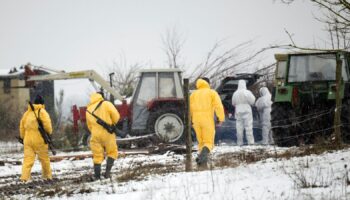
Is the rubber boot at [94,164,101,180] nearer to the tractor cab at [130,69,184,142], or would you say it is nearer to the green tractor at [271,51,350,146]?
the green tractor at [271,51,350,146]

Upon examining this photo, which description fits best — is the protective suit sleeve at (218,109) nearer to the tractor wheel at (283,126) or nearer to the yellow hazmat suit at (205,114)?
the yellow hazmat suit at (205,114)

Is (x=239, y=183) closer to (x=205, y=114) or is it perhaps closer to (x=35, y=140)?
(x=205, y=114)

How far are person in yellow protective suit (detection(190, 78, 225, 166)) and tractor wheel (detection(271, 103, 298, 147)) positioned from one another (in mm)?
3621

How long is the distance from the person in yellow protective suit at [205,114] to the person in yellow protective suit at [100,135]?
1.47m

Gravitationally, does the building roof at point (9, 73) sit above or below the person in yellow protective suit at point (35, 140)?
above

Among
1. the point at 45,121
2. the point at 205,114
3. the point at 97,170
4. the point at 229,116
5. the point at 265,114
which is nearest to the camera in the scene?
the point at 97,170

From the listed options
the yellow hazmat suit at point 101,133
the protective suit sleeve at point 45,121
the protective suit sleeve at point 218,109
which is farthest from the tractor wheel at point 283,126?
the protective suit sleeve at point 45,121

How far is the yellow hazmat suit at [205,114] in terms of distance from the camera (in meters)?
10.8

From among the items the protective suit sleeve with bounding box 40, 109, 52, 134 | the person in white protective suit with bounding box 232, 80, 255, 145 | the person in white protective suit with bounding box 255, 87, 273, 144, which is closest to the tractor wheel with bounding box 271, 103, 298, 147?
the person in white protective suit with bounding box 232, 80, 255, 145

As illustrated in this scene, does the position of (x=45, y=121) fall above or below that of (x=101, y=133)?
above

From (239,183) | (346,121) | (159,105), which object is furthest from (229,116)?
(239,183)

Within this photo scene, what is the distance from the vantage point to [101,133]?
1044 cm

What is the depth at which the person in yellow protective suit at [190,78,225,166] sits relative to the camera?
10.8 meters

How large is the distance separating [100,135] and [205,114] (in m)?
1.94
